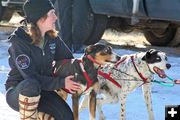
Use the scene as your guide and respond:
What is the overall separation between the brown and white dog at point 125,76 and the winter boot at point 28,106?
3.89ft

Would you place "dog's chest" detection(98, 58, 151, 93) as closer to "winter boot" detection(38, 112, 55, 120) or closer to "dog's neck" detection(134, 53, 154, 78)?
"dog's neck" detection(134, 53, 154, 78)

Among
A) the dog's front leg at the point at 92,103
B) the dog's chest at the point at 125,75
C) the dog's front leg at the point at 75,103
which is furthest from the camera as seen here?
the dog's chest at the point at 125,75

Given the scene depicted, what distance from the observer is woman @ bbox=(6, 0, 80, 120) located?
4.24m

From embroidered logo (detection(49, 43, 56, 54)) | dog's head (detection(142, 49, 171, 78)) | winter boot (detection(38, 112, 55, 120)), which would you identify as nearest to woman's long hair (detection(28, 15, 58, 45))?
embroidered logo (detection(49, 43, 56, 54))

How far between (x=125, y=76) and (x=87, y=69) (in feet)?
2.33

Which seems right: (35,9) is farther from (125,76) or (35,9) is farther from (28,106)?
(125,76)

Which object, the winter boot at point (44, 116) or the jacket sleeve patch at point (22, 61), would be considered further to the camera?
the winter boot at point (44, 116)

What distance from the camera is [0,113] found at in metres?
5.83

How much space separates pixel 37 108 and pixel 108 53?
994 millimetres

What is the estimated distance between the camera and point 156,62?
210 inches

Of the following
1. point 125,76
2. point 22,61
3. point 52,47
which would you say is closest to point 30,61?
point 22,61

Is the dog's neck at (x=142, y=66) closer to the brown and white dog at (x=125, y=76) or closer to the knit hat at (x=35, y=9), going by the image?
the brown and white dog at (x=125, y=76)

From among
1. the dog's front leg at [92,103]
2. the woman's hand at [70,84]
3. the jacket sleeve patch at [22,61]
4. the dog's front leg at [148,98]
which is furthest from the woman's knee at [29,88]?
the dog's front leg at [148,98]

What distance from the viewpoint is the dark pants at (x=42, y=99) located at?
4203 mm
